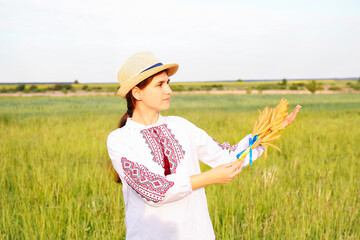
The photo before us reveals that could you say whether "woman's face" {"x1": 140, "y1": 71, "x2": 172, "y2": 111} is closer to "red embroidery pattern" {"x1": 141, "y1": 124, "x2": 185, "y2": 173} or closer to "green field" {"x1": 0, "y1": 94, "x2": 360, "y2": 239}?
"red embroidery pattern" {"x1": 141, "y1": 124, "x2": 185, "y2": 173}

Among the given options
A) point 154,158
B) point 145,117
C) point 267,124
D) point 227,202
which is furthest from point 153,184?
point 227,202

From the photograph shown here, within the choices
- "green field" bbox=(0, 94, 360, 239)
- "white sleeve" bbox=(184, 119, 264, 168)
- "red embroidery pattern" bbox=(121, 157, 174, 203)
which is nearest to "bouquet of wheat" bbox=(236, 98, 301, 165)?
"white sleeve" bbox=(184, 119, 264, 168)

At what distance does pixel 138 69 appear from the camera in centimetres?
169

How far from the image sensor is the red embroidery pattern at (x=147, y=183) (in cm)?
150

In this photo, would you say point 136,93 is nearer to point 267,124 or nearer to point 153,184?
point 153,184

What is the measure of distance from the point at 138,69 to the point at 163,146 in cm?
39

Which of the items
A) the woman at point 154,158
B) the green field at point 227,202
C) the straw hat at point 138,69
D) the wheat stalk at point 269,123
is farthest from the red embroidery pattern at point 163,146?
the green field at point 227,202

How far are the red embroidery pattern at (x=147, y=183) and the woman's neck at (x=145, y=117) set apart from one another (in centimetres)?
31

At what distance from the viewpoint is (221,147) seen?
1.94 metres

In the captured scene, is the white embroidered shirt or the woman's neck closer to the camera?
the white embroidered shirt

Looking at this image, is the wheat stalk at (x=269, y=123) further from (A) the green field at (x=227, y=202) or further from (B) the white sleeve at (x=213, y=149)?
(A) the green field at (x=227, y=202)

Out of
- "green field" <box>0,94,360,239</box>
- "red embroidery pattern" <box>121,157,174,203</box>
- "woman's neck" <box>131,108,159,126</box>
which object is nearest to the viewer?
"red embroidery pattern" <box>121,157,174,203</box>

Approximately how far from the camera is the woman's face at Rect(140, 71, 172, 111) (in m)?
1.71

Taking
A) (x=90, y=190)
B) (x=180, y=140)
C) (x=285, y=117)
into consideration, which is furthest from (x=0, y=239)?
(x=285, y=117)
